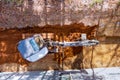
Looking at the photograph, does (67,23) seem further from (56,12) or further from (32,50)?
(32,50)

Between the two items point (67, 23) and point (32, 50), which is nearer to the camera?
point (32, 50)

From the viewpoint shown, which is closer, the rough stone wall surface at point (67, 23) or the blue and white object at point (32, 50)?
the blue and white object at point (32, 50)

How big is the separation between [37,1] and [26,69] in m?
1.83

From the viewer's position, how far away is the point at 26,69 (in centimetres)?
735

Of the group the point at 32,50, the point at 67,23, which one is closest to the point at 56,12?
the point at 67,23

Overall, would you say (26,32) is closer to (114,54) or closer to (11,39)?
(11,39)

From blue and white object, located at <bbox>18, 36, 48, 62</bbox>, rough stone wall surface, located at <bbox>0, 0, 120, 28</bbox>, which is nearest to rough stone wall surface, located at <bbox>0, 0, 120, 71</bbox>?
rough stone wall surface, located at <bbox>0, 0, 120, 28</bbox>

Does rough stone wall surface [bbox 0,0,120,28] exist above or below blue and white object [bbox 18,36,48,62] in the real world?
above

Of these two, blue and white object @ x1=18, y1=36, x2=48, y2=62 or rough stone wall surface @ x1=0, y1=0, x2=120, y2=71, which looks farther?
rough stone wall surface @ x1=0, y1=0, x2=120, y2=71

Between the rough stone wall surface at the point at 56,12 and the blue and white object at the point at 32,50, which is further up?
the rough stone wall surface at the point at 56,12

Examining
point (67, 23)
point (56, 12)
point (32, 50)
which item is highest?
point (56, 12)

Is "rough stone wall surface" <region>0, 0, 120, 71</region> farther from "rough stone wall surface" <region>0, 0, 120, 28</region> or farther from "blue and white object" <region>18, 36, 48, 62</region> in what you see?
"blue and white object" <region>18, 36, 48, 62</region>

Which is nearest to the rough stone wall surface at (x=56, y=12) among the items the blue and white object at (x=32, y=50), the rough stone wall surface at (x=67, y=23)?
the rough stone wall surface at (x=67, y=23)

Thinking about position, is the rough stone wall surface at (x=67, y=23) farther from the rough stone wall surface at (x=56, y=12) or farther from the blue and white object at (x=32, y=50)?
the blue and white object at (x=32, y=50)
